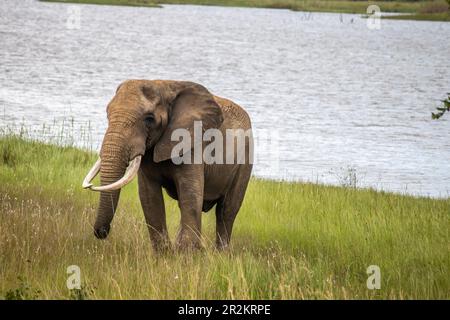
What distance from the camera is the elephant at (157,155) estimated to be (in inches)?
333

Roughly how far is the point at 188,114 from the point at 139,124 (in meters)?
0.64

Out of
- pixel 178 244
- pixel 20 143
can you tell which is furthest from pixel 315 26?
pixel 178 244

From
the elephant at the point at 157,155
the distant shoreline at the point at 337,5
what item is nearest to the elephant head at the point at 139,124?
the elephant at the point at 157,155

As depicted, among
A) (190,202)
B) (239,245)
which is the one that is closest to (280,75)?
(239,245)

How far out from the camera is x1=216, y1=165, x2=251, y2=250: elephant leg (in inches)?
404

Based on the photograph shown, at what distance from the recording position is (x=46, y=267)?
28.4 feet

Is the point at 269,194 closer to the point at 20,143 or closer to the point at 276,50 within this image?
the point at 20,143

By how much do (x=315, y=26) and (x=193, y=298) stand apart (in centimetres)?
8331

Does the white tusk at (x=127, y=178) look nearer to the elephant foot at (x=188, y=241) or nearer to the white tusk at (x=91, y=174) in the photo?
the white tusk at (x=91, y=174)

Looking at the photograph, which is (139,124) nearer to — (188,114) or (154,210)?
(188,114)

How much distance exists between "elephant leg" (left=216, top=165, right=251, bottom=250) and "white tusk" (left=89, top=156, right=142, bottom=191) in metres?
1.77

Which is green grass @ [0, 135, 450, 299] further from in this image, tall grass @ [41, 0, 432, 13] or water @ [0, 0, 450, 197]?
tall grass @ [41, 0, 432, 13]

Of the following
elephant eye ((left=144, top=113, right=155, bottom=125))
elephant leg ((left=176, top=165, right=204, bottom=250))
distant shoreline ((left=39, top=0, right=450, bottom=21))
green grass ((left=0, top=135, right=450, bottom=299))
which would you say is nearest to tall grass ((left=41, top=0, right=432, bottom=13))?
distant shoreline ((left=39, top=0, right=450, bottom=21))

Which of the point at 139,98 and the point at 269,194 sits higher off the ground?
the point at 269,194
